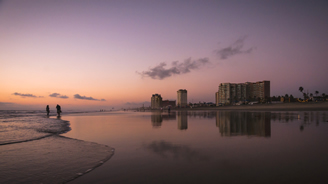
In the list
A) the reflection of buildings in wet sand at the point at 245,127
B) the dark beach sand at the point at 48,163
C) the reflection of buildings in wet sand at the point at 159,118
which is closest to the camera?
the dark beach sand at the point at 48,163

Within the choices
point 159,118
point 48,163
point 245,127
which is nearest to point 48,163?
point 48,163

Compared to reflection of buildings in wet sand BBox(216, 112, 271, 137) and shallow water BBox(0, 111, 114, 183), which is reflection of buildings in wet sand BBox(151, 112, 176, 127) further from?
shallow water BBox(0, 111, 114, 183)

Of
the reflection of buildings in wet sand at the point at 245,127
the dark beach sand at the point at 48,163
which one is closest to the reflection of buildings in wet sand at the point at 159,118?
the reflection of buildings in wet sand at the point at 245,127

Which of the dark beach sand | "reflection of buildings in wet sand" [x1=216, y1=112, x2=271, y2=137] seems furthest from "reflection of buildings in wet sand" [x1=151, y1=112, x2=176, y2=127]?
the dark beach sand

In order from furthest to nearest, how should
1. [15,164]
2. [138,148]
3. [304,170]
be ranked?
[138,148] < [15,164] < [304,170]

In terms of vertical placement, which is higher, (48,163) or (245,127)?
(48,163)

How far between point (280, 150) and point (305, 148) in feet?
4.32

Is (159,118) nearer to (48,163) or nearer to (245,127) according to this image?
(245,127)

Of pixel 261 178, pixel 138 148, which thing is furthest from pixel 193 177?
pixel 138 148

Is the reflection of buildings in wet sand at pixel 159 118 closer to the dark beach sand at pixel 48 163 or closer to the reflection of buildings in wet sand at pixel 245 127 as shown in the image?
the reflection of buildings in wet sand at pixel 245 127

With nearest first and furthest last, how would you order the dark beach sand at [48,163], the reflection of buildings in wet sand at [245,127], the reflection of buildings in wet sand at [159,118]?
1. the dark beach sand at [48,163]
2. the reflection of buildings in wet sand at [245,127]
3. the reflection of buildings in wet sand at [159,118]

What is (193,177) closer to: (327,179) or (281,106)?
(327,179)

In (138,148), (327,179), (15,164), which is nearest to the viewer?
(327,179)

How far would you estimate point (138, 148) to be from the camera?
8172 mm
